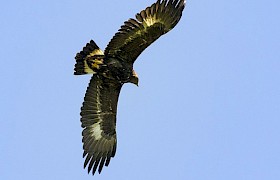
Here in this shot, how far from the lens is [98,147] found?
18.1 metres

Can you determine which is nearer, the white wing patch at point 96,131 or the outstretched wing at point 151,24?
the outstretched wing at point 151,24

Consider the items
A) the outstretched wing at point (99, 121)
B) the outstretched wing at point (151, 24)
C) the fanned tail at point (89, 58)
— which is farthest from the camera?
the outstretched wing at point (99, 121)

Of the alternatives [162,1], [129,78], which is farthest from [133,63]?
[162,1]

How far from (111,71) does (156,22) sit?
63.6 inches

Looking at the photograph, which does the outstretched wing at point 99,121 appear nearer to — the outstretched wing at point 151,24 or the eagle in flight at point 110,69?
the eagle in flight at point 110,69

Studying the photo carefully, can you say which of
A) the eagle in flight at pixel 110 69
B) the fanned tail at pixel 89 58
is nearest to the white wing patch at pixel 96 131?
the eagle in flight at pixel 110 69

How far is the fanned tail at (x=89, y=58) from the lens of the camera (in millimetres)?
17391

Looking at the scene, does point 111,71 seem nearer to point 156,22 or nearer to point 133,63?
point 133,63

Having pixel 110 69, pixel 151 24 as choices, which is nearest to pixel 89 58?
pixel 110 69

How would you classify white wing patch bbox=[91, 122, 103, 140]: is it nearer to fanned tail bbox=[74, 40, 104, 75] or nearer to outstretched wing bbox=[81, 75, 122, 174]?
outstretched wing bbox=[81, 75, 122, 174]

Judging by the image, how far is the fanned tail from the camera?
57.1 feet

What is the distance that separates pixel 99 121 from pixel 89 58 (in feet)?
5.82

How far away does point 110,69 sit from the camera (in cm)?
1741

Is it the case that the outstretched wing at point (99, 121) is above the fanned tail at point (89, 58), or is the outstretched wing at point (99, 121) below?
below
